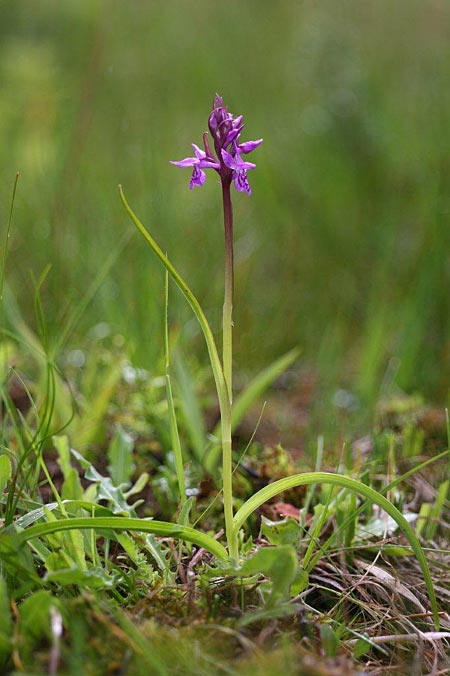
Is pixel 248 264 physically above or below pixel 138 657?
above

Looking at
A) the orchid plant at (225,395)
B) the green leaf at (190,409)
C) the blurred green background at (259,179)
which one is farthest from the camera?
the blurred green background at (259,179)

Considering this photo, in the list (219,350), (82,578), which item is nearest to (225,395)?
(82,578)

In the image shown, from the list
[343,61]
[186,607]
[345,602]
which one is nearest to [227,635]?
[186,607]

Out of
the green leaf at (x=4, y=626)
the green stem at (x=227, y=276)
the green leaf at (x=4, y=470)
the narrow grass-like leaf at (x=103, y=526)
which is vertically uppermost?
the green stem at (x=227, y=276)

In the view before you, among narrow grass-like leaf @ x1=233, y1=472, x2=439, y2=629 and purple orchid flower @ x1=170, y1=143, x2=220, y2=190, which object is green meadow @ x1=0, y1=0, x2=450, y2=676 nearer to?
narrow grass-like leaf @ x1=233, y1=472, x2=439, y2=629

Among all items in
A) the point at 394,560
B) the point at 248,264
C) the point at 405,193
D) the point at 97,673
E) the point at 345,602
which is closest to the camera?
the point at 97,673

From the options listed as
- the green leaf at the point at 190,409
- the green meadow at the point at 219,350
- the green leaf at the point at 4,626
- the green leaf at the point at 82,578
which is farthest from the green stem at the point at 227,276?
the green leaf at the point at 190,409

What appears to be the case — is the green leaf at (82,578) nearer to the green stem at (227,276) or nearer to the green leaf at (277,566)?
the green leaf at (277,566)

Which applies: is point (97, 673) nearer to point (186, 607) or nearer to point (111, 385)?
point (186, 607)

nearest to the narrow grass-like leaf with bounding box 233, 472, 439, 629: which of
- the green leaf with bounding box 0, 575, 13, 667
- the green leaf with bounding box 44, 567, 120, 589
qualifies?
the green leaf with bounding box 44, 567, 120, 589
